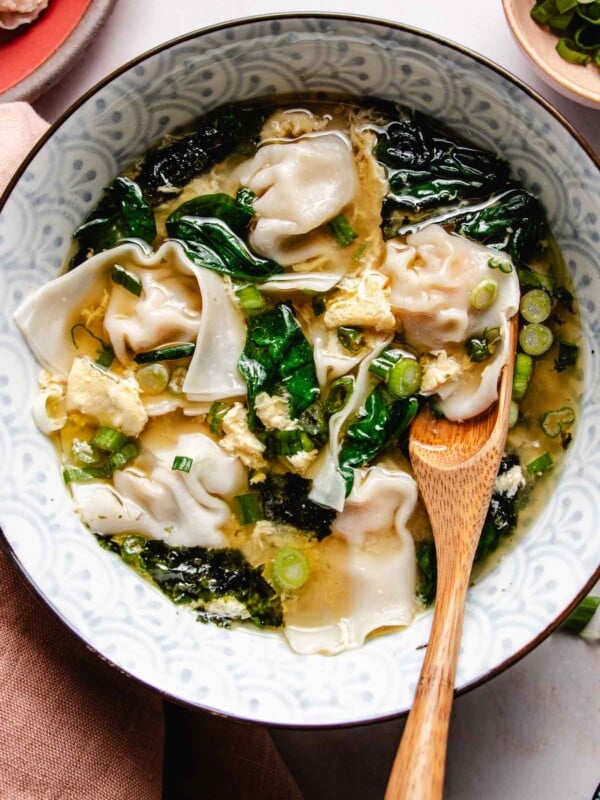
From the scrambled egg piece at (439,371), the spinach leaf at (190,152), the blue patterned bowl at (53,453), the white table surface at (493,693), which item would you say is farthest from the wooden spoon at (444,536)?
the spinach leaf at (190,152)

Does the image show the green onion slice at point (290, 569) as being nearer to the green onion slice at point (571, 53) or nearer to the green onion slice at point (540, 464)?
the green onion slice at point (540, 464)

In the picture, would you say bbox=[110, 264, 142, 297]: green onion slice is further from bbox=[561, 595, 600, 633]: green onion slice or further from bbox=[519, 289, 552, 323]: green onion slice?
bbox=[561, 595, 600, 633]: green onion slice

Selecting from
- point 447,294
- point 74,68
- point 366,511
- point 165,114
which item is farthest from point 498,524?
point 74,68

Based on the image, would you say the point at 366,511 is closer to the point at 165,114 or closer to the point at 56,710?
the point at 56,710

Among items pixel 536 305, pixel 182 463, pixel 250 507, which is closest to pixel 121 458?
pixel 182 463

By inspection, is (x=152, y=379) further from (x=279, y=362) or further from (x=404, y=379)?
(x=404, y=379)

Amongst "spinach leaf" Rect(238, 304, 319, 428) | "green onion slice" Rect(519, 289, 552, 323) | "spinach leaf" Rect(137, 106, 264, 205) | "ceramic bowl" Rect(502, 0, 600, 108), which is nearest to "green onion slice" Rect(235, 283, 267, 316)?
"spinach leaf" Rect(238, 304, 319, 428)
